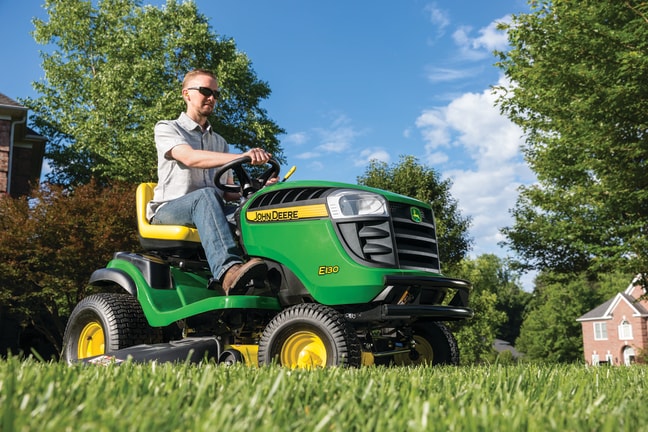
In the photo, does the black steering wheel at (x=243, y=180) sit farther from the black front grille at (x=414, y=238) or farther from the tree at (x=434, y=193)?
the tree at (x=434, y=193)

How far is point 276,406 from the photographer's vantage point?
5.76ft

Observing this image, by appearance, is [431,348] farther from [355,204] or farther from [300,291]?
[355,204]

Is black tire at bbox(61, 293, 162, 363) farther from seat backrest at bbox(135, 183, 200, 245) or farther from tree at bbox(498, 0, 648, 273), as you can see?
tree at bbox(498, 0, 648, 273)

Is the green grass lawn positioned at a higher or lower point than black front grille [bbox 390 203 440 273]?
lower

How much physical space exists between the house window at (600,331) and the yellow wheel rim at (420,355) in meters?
59.0

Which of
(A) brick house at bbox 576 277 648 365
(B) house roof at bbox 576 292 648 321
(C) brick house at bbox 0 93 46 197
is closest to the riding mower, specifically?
(C) brick house at bbox 0 93 46 197

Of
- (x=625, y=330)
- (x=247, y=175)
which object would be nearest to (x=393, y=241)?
(x=247, y=175)

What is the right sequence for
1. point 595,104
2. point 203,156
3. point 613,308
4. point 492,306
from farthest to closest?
point 613,308
point 492,306
point 595,104
point 203,156

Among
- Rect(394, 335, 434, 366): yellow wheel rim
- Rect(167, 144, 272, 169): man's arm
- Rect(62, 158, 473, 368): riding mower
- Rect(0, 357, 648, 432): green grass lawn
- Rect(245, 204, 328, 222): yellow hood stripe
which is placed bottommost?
Rect(394, 335, 434, 366): yellow wheel rim

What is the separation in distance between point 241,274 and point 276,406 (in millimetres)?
2273

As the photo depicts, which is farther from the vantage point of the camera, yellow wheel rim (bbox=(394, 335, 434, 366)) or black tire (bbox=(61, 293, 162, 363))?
yellow wheel rim (bbox=(394, 335, 434, 366))

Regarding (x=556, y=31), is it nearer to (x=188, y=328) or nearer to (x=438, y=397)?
(x=188, y=328)

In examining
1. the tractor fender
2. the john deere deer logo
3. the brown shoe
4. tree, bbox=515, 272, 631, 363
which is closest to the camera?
the brown shoe

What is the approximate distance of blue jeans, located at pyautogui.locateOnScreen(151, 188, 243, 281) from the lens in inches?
165
